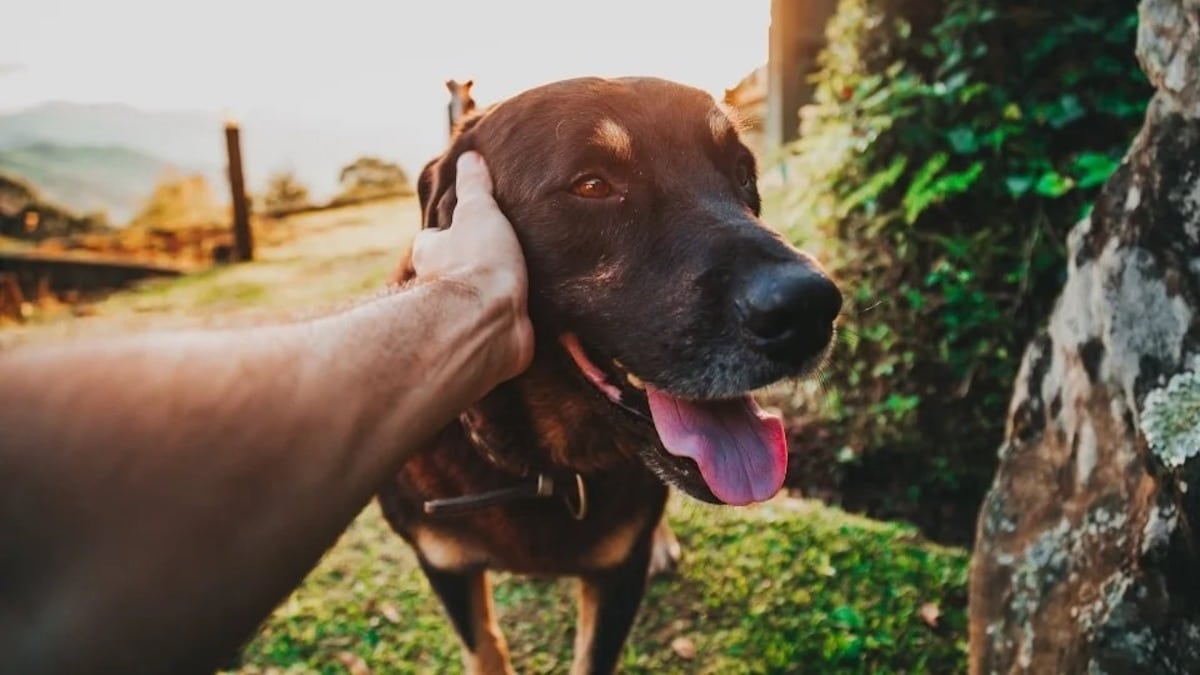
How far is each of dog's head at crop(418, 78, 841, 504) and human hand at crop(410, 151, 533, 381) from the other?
17 centimetres

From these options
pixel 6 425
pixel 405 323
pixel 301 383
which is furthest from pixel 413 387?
pixel 6 425

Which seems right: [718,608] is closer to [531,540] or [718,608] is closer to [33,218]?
[531,540]

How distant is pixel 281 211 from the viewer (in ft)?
47.6

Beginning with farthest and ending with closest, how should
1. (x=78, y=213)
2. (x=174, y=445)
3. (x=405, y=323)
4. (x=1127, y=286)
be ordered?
(x=78, y=213)
(x=1127, y=286)
(x=405, y=323)
(x=174, y=445)

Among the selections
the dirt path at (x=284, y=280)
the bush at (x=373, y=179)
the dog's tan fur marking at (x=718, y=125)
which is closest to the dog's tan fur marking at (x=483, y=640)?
the dog's tan fur marking at (x=718, y=125)

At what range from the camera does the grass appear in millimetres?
3494

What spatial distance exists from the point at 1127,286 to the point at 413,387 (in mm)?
1979

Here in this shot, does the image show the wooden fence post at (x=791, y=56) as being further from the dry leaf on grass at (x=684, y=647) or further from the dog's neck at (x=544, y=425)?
the dog's neck at (x=544, y=425)

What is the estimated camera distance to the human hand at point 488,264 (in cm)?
205

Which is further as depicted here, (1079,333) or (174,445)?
(1079,333)

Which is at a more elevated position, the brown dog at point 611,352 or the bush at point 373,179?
the brown dog at point 611,352

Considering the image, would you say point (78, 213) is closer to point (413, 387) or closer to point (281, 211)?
point (281, 211)

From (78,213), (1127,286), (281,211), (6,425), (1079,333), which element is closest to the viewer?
(6,425)

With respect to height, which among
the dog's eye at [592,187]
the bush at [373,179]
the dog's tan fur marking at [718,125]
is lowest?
the bush at [373,179]
